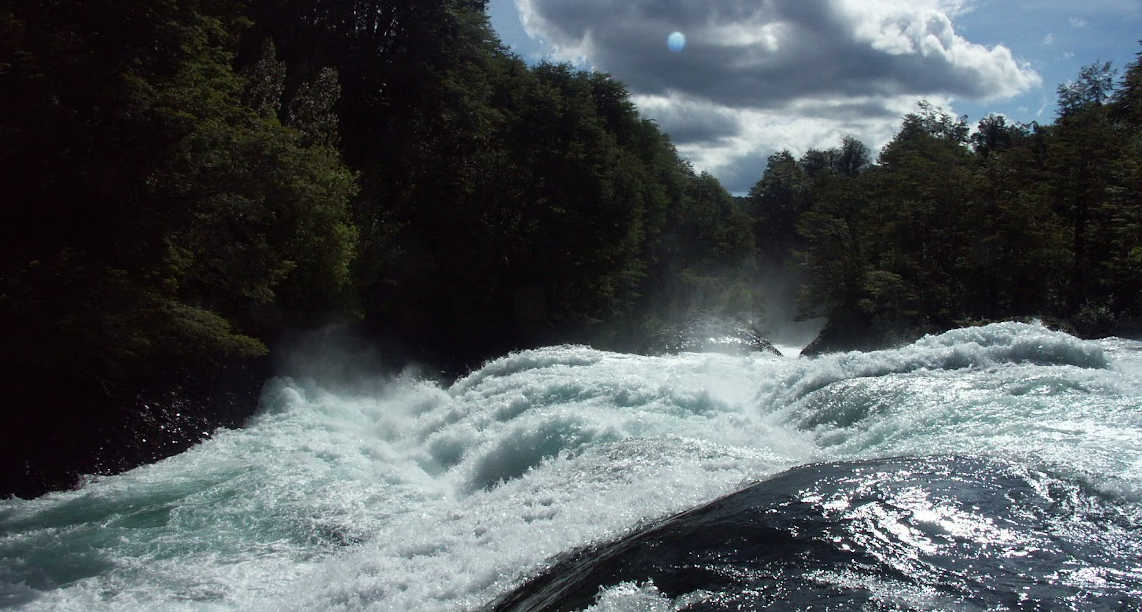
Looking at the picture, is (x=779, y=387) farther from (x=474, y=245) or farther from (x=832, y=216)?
(x=832, y=216)

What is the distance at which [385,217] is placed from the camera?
21812 millimetres

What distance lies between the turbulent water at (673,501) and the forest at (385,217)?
1.83 metres

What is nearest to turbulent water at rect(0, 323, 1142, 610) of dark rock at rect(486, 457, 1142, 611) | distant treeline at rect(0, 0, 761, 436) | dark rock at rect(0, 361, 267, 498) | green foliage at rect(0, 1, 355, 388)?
dark rock at rect(486, 457, 1142, 611)

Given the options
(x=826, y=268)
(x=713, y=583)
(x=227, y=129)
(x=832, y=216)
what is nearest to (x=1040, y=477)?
(x=713, y=583)

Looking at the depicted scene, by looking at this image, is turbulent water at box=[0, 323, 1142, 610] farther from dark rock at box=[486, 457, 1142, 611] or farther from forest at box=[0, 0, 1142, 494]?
forest at box=[0, 0, 1142, 494]

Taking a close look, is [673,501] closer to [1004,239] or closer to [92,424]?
[92,424]

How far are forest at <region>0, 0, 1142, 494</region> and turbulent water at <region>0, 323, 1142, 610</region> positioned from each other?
1.83m

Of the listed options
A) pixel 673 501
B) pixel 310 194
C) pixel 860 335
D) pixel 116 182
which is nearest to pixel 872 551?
pixel 673 501

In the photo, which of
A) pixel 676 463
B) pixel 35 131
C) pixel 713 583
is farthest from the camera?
pixel 35 131

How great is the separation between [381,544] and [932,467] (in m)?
4.60

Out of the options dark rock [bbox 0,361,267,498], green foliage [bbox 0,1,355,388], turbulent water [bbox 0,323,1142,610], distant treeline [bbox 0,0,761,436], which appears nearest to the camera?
turbulent water [bbox 0,323,1142,610]

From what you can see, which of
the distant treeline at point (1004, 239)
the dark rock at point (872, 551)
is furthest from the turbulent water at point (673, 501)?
the distant treeline at point (1004, 239)

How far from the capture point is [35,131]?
A: 8562mm

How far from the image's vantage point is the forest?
30.1 ft
